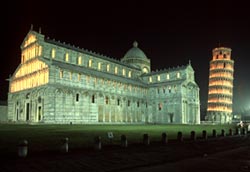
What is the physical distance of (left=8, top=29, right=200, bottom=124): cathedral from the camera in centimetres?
5847

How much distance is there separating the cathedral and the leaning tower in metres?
37.4

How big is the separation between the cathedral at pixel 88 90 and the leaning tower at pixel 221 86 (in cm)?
3738

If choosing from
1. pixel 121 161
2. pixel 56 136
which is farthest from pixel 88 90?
pixel 121 161

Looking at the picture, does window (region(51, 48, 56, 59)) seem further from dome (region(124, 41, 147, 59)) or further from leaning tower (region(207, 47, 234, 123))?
leaning tower (region(207, 47, 234, 123))

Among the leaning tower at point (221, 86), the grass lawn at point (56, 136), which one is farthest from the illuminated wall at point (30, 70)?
the leaning tower at point (221, 86)

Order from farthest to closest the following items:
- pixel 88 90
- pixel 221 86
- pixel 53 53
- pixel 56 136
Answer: pixel 221 86
pixel 88 90
pixel 53 53
pixel 56 136

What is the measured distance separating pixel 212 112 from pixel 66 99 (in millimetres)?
82233

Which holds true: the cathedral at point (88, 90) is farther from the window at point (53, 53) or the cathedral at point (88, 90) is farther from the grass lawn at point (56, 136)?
the grass lawn at point (56, 136)

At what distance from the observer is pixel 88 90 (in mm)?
64625

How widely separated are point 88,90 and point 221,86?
7601 cm

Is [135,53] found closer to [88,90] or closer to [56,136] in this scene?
[88,90]

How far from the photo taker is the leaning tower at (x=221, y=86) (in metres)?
118

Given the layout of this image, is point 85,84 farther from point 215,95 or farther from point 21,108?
point 215,95

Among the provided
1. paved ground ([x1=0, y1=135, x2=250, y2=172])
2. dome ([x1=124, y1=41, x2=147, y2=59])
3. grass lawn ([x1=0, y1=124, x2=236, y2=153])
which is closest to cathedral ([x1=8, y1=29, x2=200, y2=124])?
dome ([x1=124, y1=41, x2=147, y2=59])
